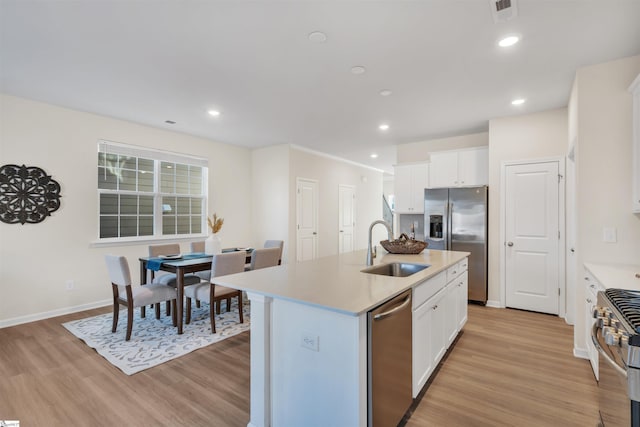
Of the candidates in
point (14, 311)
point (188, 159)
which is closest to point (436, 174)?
point (188, 159)

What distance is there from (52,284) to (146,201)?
64.0 inches

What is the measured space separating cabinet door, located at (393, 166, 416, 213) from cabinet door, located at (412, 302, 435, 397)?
353 cm

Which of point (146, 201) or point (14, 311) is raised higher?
point (146, 201)

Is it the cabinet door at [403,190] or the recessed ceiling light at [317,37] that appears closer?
the recessed ceiling light at [317,37]

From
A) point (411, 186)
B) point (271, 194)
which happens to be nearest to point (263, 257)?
point (271, 194)

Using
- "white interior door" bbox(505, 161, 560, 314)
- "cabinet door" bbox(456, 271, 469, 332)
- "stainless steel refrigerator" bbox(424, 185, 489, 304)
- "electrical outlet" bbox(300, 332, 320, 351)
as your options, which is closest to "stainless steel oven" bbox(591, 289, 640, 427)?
"electrical outlet" bbox(300, 332, 320, 351)

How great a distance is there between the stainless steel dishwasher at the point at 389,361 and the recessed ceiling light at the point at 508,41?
2150mm

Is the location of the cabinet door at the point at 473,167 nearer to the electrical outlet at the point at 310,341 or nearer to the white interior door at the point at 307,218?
the white interior door at the point at 307,218

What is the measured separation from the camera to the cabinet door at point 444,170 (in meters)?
4.99

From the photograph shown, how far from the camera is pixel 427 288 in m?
2.16

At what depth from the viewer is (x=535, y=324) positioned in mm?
3641

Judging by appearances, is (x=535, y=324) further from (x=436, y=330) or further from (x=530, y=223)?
(x=436, y=330)

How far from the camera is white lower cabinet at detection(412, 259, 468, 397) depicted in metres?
2.01

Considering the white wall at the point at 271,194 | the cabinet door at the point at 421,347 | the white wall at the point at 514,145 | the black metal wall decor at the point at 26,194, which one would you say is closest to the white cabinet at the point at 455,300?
the cabinet door at the point at 421,347
